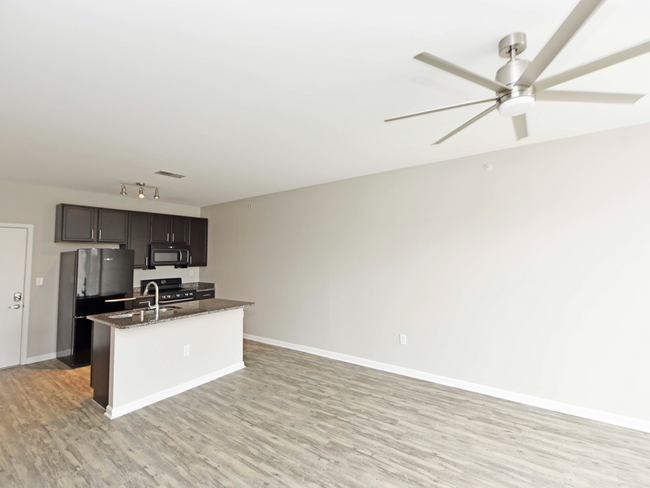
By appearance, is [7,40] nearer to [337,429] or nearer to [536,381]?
[337,429]

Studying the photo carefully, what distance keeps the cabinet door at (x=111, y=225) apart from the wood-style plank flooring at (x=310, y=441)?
222 centimetres

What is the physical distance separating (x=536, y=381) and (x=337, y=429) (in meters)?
2.04

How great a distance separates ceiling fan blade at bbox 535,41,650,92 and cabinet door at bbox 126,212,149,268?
568 centimetres

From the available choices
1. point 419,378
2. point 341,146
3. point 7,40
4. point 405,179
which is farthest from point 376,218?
point 7,40

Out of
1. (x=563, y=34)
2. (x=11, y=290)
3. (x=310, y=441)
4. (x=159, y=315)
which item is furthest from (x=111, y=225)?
(x=563, y=34)

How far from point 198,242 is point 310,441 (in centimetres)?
469

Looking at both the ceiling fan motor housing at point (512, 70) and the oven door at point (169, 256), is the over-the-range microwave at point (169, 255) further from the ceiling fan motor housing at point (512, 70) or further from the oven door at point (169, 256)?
the ceiling fan motor housing at point (512, 70)

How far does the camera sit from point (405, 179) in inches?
159

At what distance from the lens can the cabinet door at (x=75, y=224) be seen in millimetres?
4641

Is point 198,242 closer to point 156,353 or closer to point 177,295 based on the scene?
point 177,295

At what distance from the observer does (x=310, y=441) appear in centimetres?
256

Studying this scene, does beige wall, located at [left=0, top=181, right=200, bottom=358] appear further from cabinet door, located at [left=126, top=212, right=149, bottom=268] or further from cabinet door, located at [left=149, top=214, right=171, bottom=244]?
cabinet door, located at [left=149, top=214, right=171, bottom=244]

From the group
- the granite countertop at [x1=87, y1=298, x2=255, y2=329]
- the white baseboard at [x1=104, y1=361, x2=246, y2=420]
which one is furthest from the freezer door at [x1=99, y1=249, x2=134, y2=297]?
the white baseboard at [x1=104, y1=361, x2=246, y2=420]

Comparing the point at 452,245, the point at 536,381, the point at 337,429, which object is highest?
the point at 452,245
